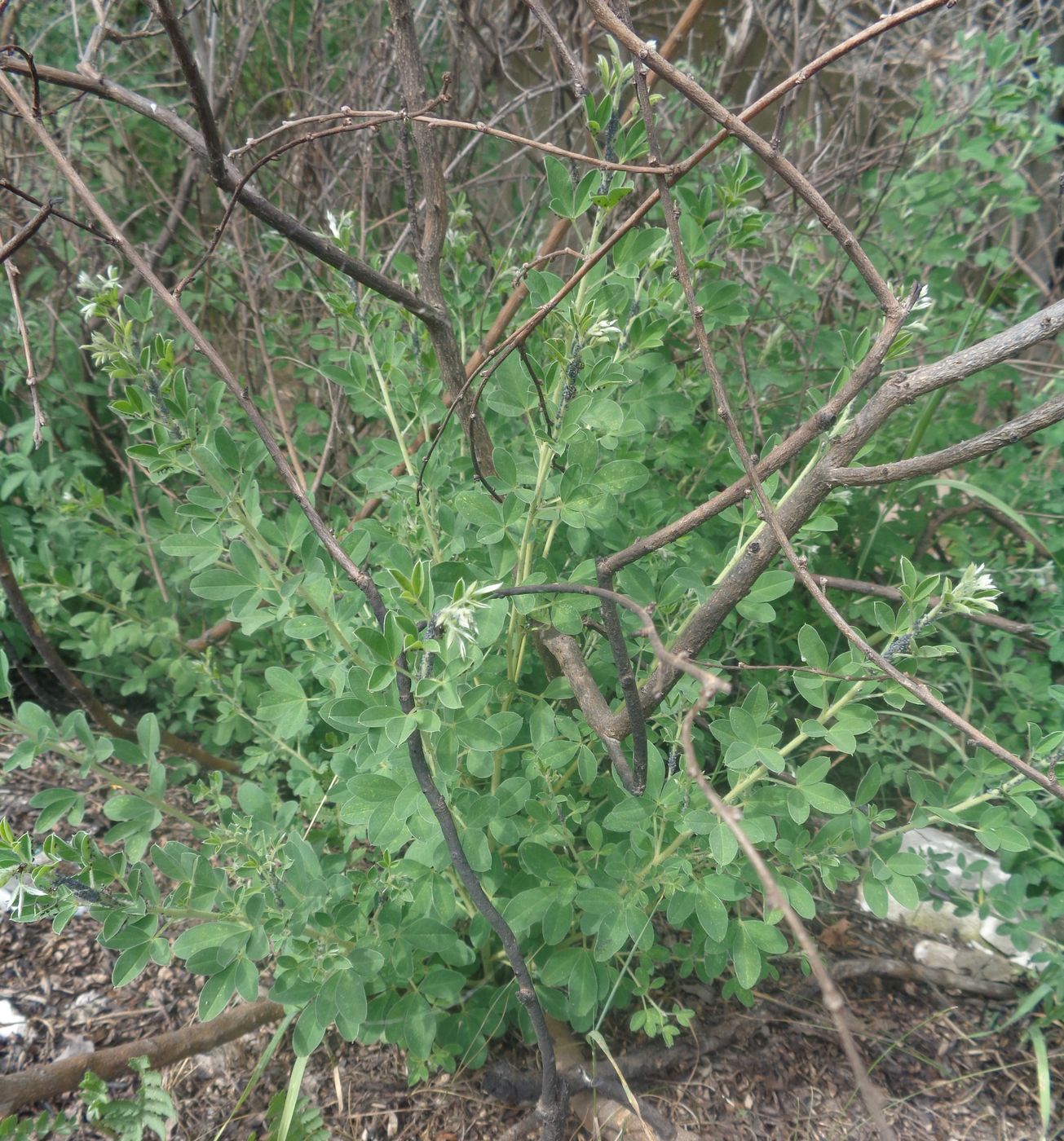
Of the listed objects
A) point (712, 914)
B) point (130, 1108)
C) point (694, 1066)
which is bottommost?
point (694, 1066)

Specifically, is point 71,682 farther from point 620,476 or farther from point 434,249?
point 620,476

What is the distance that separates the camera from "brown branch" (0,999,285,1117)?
1460 millimetres

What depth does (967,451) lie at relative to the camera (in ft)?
3.93

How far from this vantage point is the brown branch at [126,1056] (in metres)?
1.46

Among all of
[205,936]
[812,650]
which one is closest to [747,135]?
[812,650]

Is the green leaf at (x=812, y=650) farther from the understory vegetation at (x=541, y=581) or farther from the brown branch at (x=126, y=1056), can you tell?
the brown branch at (x=126, y=1056)

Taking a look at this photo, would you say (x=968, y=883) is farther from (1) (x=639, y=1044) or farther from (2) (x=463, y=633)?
(2) (x=463, y=633)

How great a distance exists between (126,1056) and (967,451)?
174 cm

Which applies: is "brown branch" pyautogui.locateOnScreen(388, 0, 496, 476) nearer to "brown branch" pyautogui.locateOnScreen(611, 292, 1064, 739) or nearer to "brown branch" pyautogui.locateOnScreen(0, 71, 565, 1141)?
"brown branch" pyautogui.locateOnScreen(0, 71, 565, 1141)

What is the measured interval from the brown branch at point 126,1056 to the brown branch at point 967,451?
60.1 inches

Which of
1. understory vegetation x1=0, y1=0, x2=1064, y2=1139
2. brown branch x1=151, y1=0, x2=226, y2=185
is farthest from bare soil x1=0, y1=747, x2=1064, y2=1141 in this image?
brown branch x1=151, y1=0, x2=226, y2=185

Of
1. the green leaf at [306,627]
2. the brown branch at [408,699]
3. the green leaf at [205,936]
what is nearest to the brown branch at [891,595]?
the brown branch at [408,699]

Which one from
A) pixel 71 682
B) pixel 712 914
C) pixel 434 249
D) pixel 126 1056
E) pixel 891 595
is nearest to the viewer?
pixel 712 914

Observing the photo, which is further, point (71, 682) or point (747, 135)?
point (71, 682)
